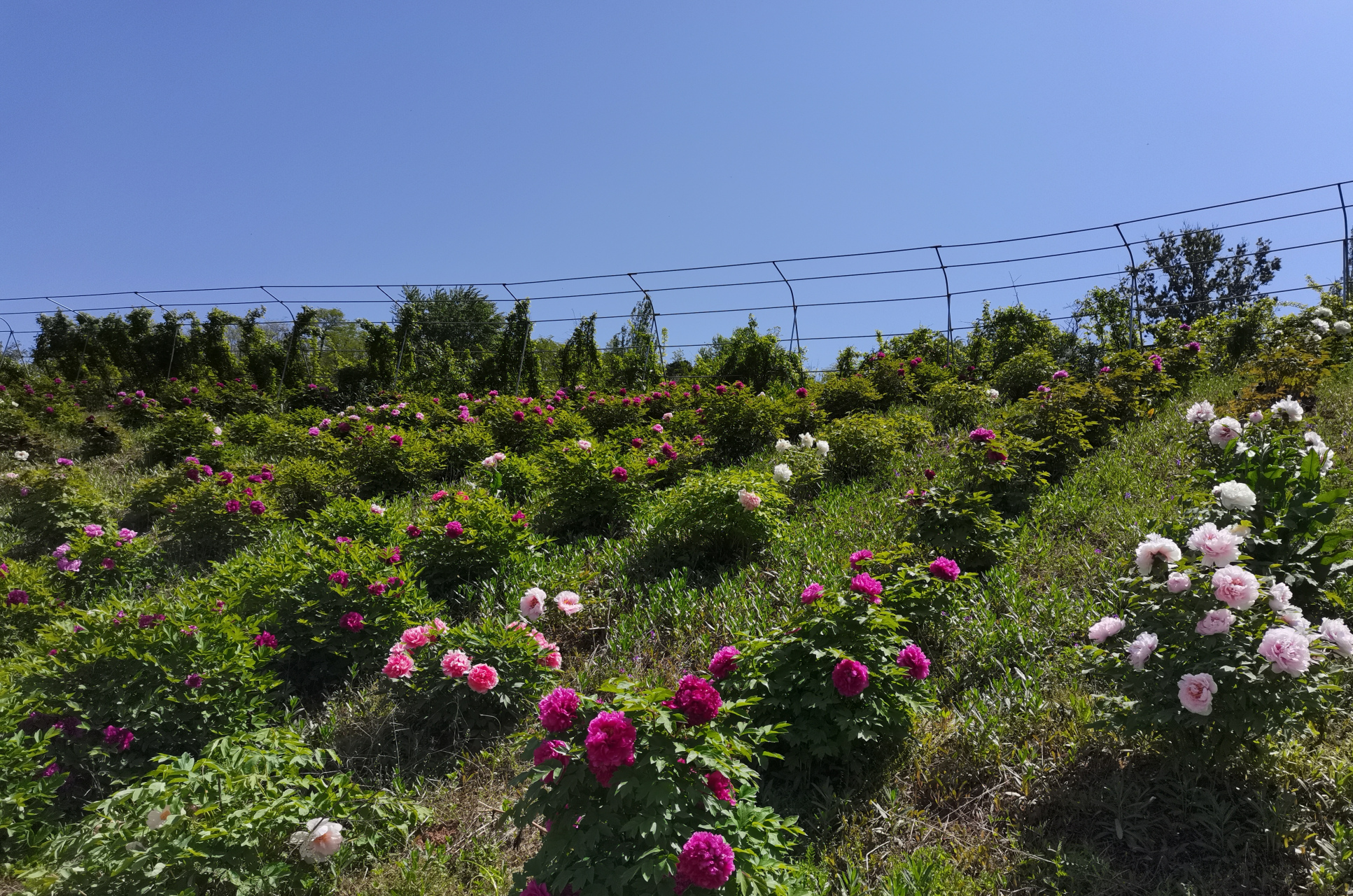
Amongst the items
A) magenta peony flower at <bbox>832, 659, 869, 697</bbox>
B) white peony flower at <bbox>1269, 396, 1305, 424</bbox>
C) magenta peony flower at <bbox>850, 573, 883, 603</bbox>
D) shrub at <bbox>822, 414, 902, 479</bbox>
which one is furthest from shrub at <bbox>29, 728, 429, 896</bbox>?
white peony flower at <bbox>1269, 396, 1305, 424</bbox>

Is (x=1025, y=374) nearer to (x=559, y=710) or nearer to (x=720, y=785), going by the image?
(x=720, y=785)

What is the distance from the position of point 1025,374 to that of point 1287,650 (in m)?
6.69

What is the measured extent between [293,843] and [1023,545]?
14.3ft

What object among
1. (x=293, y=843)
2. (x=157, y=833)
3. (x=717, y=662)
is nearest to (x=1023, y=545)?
(x=717, y=662)

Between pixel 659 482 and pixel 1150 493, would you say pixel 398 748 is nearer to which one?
pixel 659 482

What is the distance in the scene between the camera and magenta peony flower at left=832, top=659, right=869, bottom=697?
281cm

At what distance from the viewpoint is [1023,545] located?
459 cm

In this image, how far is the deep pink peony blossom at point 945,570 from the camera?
3.62m

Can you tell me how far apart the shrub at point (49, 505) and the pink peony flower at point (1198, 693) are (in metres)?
9.20

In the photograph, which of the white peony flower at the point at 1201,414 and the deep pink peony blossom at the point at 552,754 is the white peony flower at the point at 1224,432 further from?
the deep pink peony blossom at the point at 552,754

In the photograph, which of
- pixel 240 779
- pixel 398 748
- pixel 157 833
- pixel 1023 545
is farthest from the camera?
pixel 1023 545

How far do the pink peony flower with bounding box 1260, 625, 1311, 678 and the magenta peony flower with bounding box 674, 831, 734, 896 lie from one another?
184 centimetres

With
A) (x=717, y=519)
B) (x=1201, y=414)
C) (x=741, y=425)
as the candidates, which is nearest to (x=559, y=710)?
(x=717, y=519)

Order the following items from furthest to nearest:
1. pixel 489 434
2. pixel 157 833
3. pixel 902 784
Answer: pixel 489 434 < pixel 902 784 < pixel 157 833
